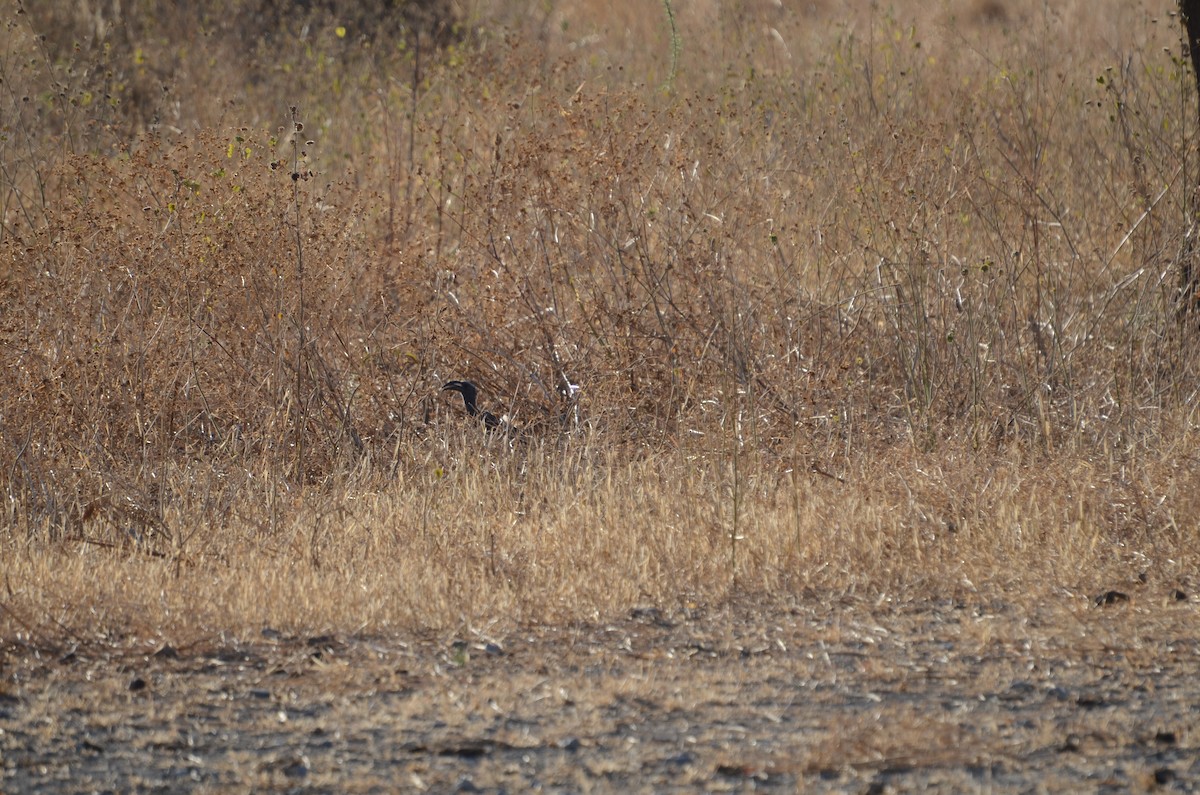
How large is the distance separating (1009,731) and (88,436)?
13.8 ft

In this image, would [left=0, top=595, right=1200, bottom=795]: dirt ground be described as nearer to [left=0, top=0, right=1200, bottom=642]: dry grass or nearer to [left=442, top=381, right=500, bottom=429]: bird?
[left=0, top=0, right=1200, bottom=642]: dry grass

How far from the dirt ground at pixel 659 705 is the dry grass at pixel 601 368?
0.23 meters

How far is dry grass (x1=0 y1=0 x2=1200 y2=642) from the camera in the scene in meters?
4.75

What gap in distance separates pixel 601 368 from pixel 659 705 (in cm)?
337

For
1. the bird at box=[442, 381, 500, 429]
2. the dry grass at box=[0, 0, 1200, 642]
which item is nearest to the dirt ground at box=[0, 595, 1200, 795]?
the dry grass at box=[0, 0, 1200, 642]

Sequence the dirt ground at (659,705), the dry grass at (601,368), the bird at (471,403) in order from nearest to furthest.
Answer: the dirt ground at (659,705)
the dry grass at (601,368)
the bird at (471,403)

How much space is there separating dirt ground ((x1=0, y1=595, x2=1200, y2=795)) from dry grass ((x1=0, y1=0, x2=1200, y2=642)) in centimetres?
23

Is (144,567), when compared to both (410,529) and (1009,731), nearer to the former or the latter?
(410,529)

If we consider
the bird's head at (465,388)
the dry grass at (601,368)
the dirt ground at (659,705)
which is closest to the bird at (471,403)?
the bird's head at (465,388)

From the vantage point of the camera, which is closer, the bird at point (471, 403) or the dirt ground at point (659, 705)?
the dirt ground at point (659, 705)

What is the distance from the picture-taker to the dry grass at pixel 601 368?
187 inches

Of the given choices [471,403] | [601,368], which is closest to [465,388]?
[471,403]

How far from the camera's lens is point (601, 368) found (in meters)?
6.82

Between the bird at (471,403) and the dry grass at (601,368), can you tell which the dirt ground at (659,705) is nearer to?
the dry grass at (601,368)
